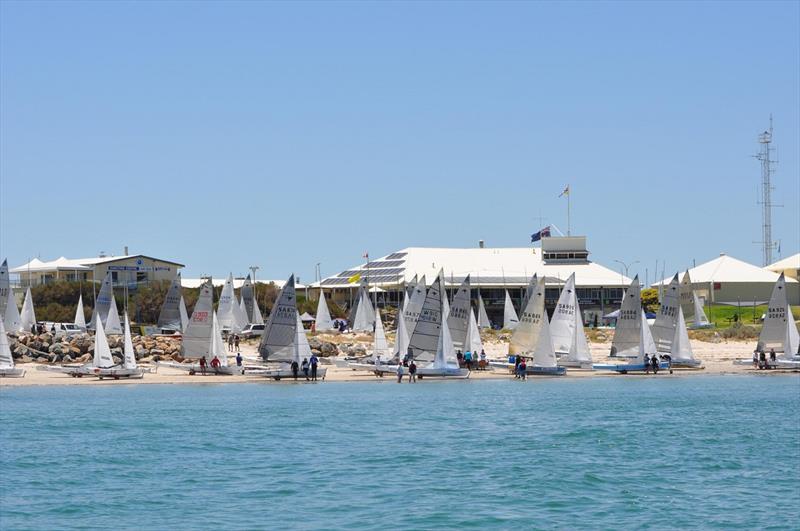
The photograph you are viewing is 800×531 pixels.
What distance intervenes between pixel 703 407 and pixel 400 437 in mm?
15362

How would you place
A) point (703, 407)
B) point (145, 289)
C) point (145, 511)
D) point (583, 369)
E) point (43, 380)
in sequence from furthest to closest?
point (145, 289) < point (583, 369) < point (43, 380) < point (703, 407) < point (145, 511)

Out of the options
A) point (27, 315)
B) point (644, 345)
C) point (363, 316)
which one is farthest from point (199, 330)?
point (363, 316)

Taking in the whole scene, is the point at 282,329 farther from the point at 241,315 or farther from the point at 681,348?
the point at 241,315

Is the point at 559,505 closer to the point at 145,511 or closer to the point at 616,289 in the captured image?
the point at 145,511

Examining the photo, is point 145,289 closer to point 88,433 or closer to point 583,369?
point 583,369

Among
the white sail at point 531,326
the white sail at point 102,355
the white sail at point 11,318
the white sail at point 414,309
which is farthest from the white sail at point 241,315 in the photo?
the white sail at point 531,326

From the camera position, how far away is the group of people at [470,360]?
62975 mm

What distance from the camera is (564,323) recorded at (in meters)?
63.2

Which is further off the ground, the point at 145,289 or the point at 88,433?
the point at 145,289

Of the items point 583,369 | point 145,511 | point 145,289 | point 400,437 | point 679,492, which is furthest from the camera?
point 145,289

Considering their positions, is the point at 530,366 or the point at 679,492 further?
the point at 530,366

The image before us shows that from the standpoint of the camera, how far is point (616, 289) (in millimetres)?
108062

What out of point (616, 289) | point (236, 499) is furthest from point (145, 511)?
point (616, 289)

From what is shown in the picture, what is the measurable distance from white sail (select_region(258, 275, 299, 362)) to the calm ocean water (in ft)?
7.09
